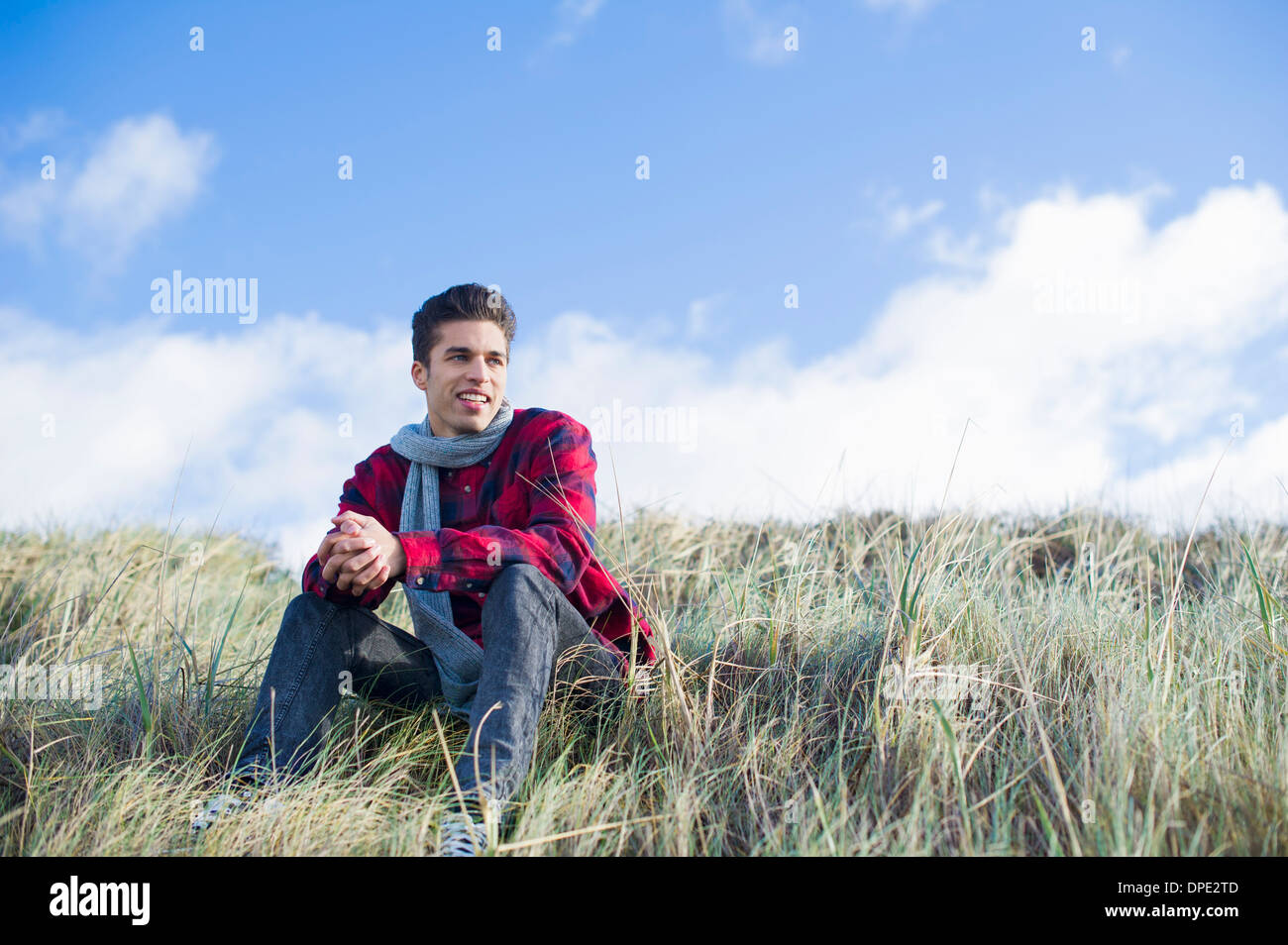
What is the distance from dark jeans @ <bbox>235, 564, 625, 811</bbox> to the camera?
6.22ft

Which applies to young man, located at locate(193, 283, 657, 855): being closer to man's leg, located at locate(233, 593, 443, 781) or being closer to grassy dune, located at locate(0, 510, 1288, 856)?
man's leg, located at locate(233, 593, 443, 781)

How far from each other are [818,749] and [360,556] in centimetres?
132

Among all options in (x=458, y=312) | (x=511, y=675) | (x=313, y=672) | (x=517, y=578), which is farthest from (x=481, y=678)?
(x=458, y=312)

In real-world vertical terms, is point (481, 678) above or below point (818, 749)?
above

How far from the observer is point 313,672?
7.29ft

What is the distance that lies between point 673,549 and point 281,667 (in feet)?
11.5

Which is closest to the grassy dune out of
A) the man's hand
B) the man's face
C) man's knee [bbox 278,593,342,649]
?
man's knee [bbox 278,593,342,649]

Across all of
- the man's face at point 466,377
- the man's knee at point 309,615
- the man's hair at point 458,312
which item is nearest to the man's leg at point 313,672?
the man's knee at point 309,615

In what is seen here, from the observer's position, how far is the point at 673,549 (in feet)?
18.1

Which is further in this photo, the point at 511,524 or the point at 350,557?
the point at 511,524

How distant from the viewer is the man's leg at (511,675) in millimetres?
1856

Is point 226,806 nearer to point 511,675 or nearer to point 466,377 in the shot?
point 511,675
